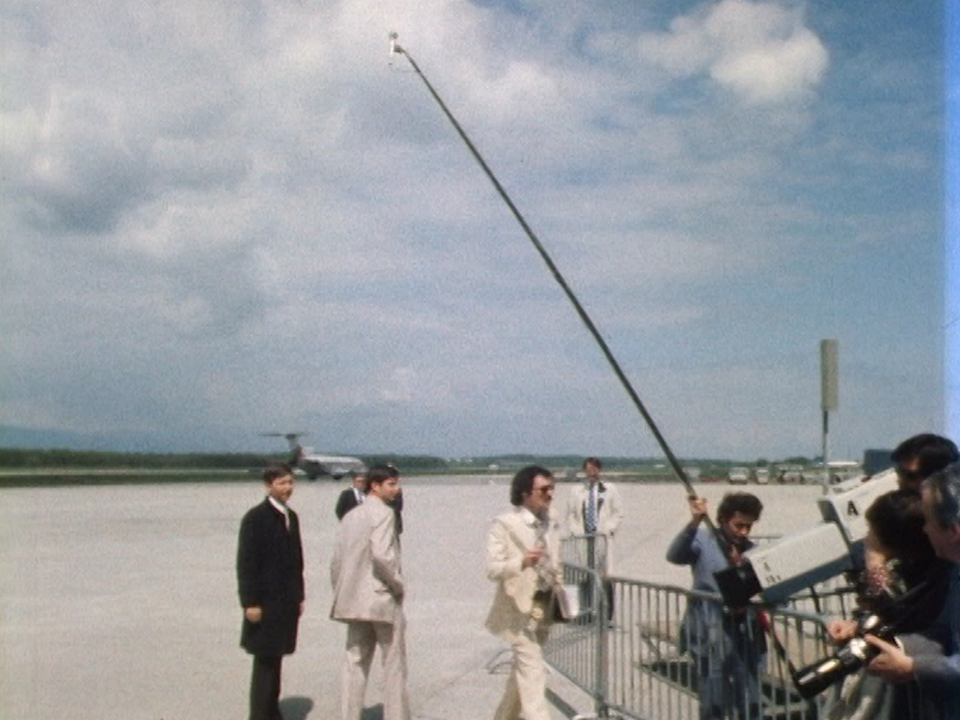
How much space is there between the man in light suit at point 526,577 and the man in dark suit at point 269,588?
1.36m

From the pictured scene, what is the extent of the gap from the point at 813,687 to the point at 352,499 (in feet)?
28.2

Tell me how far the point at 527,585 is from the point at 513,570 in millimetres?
118

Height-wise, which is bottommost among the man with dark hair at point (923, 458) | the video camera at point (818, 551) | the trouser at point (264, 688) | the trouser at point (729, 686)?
the trouser at point (264, 688)

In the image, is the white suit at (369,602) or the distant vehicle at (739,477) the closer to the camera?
the white suit at (369,602)

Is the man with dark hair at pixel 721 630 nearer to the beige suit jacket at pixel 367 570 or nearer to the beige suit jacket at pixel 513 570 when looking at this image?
the beige suit jacket at pixel 513 570

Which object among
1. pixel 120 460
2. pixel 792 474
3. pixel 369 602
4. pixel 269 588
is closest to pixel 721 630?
pixel 369 602

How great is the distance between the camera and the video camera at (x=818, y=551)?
408cm

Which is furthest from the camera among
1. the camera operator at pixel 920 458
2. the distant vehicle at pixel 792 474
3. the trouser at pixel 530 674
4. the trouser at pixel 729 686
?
the distant vehicle at pixel 792 474

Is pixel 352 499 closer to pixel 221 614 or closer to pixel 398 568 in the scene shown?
pixel 221 614

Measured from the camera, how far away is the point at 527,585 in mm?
6766

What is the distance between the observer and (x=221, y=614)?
12750 millimetres

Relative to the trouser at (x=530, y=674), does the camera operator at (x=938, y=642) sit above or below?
above

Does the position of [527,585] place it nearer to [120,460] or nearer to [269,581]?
[269,581]

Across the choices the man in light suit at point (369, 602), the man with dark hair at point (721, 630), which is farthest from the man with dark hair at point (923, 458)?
the man in light suit at point (369, 602)
